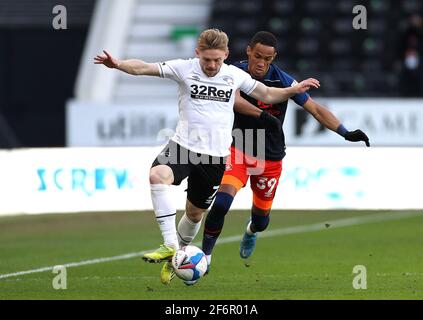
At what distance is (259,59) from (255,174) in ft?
4.45

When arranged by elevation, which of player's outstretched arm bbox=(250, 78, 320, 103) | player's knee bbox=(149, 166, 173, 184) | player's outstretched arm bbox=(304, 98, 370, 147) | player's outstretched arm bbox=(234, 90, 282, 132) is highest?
player's outstretched arm bbox=(250, 78, 320, 103)

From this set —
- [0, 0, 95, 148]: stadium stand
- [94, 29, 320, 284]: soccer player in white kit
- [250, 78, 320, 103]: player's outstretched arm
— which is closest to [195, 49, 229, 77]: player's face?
[94, 29, 320, 284]: soccer player in white kit

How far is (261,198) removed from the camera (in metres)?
12.1

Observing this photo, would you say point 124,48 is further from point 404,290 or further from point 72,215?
point 404,290

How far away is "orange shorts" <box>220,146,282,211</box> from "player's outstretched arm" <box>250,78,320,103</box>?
942mm

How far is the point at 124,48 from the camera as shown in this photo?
90.2ft

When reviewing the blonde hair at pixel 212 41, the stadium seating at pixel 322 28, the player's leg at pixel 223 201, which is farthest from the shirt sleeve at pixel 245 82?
the stadium seating at pixel 322 28

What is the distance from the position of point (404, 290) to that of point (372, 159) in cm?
926

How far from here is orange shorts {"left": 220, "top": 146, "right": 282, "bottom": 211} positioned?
1145 centimetres

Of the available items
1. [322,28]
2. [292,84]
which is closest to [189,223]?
[292,84]

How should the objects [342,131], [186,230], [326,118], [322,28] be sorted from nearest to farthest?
[186,230] < [342,131] < [326,118] < [322,28]

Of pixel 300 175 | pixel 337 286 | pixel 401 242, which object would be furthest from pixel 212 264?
pixel 300 175

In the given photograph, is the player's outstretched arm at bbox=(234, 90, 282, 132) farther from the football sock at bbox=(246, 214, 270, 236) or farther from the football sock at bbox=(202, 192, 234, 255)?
the football sock at bbox=(246, 214, 270, 236)

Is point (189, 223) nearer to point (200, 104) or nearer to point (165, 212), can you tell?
point (165, 212)
